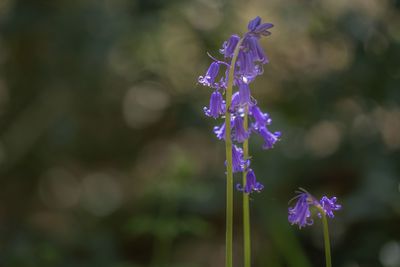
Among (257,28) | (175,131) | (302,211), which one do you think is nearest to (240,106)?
(257,28)

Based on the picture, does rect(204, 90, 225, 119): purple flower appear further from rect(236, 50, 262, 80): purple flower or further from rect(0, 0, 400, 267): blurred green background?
rect(0, 0, 400, 267): blurred green background

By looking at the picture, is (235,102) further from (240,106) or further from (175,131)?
(175,131)

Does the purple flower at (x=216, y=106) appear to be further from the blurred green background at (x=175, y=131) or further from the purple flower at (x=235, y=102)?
the blurred green background at (x=175, y=131)

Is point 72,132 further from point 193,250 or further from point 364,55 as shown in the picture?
point 364,55

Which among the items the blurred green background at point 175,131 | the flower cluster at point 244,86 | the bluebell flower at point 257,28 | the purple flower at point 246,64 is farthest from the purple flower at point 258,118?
the blurred green background at point 175,131

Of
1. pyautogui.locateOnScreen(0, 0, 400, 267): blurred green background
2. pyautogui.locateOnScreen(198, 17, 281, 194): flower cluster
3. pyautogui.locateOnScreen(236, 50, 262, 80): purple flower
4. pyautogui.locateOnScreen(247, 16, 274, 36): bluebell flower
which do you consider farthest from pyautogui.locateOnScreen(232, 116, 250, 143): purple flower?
pyautogui.locateOnScreen(0, 0, 400, 267): blurred green background

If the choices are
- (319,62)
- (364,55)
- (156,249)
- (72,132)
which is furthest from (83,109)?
(364,55)
